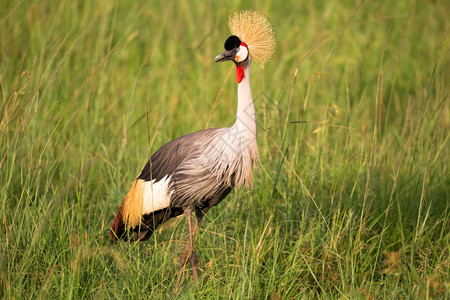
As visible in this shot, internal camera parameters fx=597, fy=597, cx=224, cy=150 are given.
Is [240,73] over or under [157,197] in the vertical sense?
over

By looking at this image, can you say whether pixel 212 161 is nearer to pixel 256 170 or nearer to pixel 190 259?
pixel 256 170

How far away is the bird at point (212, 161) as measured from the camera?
99.4 inches

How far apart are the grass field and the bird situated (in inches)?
4.8

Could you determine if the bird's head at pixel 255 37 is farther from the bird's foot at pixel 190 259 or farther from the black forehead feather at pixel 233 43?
the bird's foot at pixel 190 259

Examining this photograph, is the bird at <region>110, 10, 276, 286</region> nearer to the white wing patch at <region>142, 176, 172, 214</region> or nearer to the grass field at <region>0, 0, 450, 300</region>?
the white wing patch at <region>142, 176, 172, 214</region>

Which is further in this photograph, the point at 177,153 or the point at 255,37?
the point at 177,153

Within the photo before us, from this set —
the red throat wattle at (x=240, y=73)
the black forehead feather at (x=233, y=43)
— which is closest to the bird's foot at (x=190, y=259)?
the red throat wattle at (x=240, y=73)

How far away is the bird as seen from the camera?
253 cm

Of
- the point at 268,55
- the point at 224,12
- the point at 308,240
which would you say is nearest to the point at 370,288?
the point at 308,240

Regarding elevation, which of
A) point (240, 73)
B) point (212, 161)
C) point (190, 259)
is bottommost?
point (190, 259)

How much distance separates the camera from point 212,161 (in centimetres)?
258

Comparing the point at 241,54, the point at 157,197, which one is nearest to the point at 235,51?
the point at 241,54

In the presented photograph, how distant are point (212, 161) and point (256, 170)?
28 cm

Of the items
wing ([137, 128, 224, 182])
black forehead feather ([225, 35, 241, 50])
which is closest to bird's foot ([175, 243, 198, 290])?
wing ([137, 128, 224, 182])
